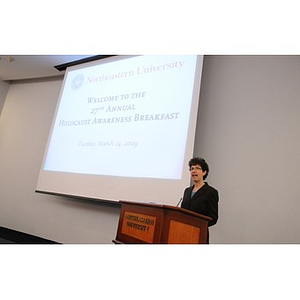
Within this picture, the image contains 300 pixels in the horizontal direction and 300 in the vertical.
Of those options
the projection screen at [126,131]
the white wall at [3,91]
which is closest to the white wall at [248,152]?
the projection screen at [126,131]

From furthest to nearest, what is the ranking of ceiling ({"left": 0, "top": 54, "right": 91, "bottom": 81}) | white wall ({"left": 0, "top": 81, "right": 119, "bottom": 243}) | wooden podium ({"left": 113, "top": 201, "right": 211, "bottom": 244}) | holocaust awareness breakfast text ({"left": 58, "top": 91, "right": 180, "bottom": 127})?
1. ceiling ({"left": 0, "top": 54, "right": 91, "bottom": 81})
2. white wall ({"left": 0, "top": 81, "right": 119, "bottom": 243})
3. holocaust awareness breakfast text ({"left": 58, "top": 91, "right": 180, "bottom": 127})
4. wooden podium ({"left": 113, "top": 201, "right": 211, "bottom": 244})

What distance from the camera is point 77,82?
3807 millimetres

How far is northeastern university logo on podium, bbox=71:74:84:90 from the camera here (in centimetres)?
376

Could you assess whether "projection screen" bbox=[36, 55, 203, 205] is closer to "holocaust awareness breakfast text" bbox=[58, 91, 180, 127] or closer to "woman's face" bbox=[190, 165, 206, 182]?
"holocaust awareness breakfast text" bbox=[58, 91, 180, 127]

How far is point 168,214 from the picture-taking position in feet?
4.41

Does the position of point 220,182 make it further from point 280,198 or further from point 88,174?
point 88,174

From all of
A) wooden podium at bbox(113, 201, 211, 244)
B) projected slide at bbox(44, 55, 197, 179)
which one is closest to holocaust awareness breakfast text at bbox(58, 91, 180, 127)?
projected slide at bbox(44, 55, 197, 179)

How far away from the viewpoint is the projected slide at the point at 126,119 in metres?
2.62

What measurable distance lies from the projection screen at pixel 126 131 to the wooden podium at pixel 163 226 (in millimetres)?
890

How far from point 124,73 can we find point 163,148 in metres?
1.24

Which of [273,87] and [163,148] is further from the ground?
[273,87]

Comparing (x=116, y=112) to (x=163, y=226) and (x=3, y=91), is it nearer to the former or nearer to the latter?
(x=163, y=226)

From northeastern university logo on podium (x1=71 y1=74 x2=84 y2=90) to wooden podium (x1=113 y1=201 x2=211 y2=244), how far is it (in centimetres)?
269
